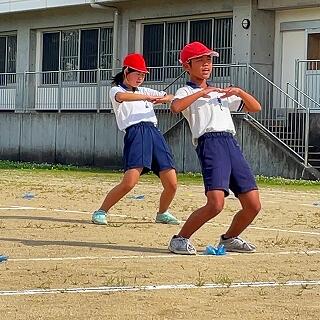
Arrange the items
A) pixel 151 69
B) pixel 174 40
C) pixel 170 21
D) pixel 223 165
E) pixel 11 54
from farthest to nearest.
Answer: pixel 11 54 → pixel 170 21 → pixel 174 40 → pixel 151 69 → pixel 223 165

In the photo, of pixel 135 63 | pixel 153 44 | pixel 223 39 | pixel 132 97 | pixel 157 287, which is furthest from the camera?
pixel 153 44

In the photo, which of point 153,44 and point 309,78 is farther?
point 153,44

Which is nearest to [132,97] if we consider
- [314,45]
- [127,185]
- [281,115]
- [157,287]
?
[127,185]

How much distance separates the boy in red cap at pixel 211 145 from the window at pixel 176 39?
1941cm

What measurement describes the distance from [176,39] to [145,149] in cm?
1904

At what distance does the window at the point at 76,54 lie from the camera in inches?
1287

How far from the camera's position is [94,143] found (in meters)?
30.1

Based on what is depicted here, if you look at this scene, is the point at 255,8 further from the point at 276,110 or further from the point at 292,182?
the point at 292,182

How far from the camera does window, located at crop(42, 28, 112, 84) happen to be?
32.7m

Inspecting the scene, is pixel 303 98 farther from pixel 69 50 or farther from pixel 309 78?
pixel 69 50

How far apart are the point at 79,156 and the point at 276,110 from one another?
7.45 m

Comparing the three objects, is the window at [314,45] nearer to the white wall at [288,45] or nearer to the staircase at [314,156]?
the white wall at [288,45]

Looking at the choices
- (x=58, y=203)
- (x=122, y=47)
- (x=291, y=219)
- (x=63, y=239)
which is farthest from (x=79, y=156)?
(x=63, y=239)

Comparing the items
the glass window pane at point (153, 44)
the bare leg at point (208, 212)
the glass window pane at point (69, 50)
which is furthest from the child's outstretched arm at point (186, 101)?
the glass window pane at point (69, 50)
